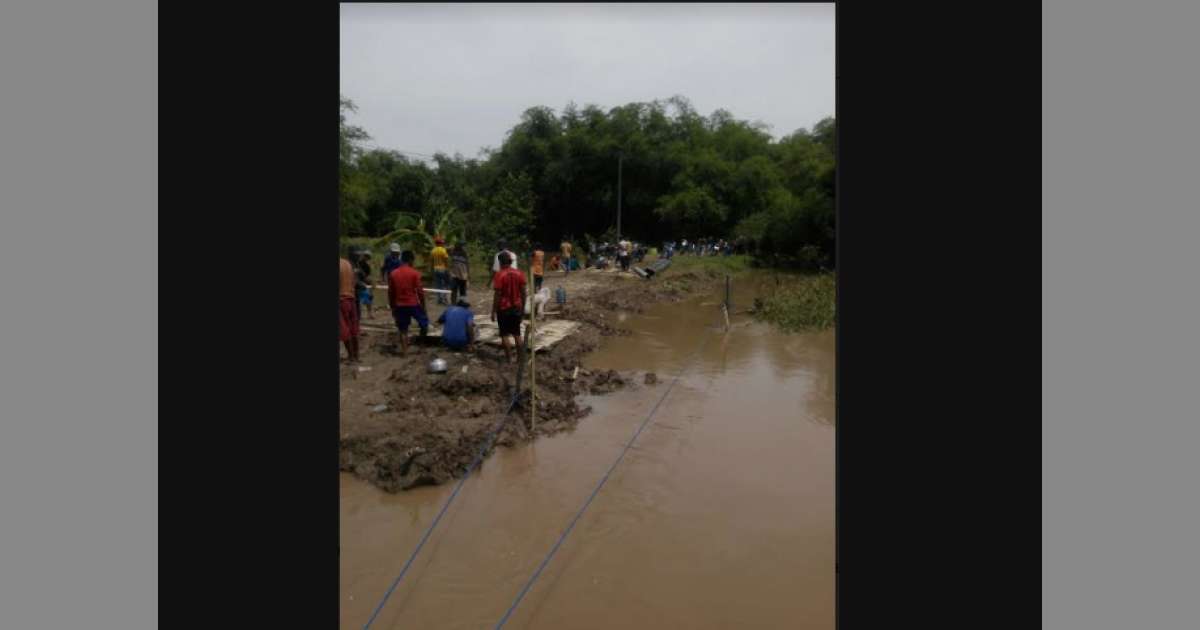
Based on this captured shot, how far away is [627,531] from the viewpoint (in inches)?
181

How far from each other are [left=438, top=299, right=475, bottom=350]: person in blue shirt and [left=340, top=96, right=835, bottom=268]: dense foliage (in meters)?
18.1

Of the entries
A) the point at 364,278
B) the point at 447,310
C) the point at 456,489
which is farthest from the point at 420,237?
the point at 456,489

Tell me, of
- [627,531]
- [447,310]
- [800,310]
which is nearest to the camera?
[627,531]

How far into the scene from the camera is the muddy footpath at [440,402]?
5387 mm

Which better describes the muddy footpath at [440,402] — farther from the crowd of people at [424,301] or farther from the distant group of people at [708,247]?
the distant group of people at [708,247]

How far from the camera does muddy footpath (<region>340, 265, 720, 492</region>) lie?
5.39 m

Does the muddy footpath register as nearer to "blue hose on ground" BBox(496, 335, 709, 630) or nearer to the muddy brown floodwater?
the muddy brown floodwater

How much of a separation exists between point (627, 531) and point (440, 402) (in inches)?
111

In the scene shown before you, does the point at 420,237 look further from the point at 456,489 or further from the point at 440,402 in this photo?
the point at 456,489
